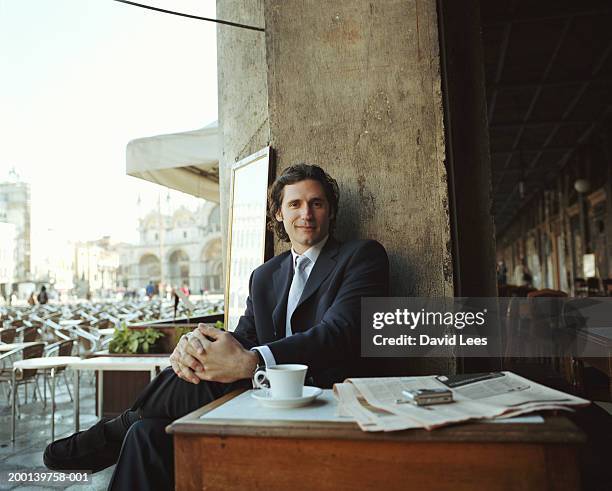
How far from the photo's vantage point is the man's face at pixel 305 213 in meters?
2.06

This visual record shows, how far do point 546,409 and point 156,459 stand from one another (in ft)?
3.24

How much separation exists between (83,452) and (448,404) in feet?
3.56

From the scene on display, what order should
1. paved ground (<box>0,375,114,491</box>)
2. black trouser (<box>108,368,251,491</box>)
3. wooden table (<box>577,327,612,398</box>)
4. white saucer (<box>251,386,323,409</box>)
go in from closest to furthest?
white saucer (<box>251,386,323,409</box>)
black trouser (<box>108,368,251,491</box>)
wooden table (<box>577,327,612,398</box>)
paved ground (<box>0,375,114,491</box>)

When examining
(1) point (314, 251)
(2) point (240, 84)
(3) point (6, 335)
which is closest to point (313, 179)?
(1) point (314, 251)

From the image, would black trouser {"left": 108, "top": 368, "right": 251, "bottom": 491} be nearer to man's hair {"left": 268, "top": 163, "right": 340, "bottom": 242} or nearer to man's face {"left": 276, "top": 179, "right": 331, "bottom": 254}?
man's face {"left": 276, "top": 179, "right": 331, "bottom": 254}

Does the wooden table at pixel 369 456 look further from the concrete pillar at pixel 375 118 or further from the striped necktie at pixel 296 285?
the concrete pillar at pixel 375 118

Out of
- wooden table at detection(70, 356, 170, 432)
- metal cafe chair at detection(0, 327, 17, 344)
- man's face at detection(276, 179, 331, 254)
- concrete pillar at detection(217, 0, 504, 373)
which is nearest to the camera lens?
man's face at detection(276, 179, 331, 254)

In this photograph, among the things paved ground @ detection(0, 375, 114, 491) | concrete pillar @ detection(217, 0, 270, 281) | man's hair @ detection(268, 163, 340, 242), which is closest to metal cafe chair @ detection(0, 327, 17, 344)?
paved ground @ detection(0, 375, 114, 491)

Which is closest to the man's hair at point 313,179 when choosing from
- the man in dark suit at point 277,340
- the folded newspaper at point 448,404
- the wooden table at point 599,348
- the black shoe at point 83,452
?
the man in dark suit at point 277,340

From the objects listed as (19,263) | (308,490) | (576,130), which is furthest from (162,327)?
(19,263)

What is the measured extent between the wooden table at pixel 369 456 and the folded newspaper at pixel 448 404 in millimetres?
22

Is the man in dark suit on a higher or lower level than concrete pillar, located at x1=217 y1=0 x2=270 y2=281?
lower

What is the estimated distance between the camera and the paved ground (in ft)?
10.4

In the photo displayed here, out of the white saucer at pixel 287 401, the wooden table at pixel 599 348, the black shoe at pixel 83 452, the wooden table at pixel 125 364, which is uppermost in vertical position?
the white saucer at pixel 287 401
